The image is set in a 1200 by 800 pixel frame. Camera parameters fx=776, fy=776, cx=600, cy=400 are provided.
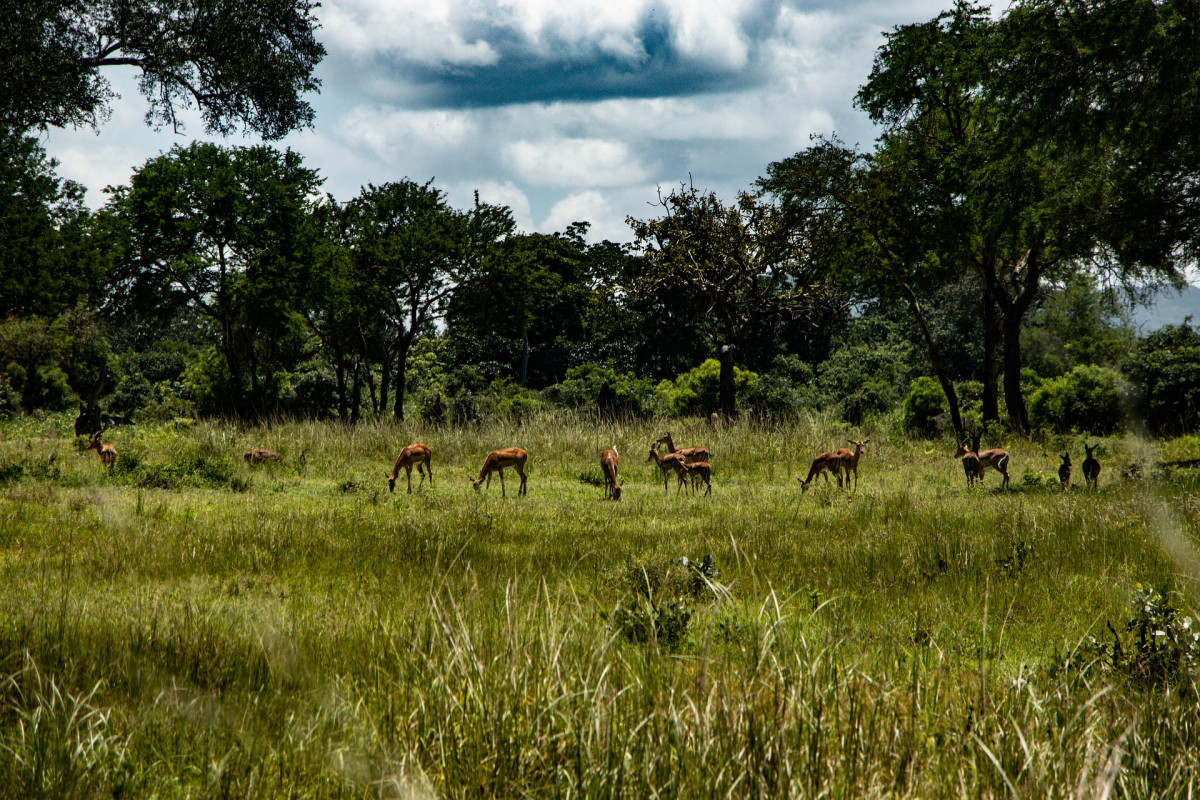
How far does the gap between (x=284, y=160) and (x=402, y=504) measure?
2379 cm

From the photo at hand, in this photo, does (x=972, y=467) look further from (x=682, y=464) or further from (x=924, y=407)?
(x=924, y=407)

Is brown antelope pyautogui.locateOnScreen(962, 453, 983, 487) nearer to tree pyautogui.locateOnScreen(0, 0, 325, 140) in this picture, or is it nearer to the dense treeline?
the dense treeline

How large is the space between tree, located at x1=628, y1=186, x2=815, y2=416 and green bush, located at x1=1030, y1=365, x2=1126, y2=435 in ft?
27.2

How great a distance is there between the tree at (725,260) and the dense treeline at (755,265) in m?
0.10

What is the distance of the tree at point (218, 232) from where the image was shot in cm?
2734

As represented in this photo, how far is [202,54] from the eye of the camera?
538 inches

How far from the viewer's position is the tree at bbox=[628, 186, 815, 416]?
1043 inches

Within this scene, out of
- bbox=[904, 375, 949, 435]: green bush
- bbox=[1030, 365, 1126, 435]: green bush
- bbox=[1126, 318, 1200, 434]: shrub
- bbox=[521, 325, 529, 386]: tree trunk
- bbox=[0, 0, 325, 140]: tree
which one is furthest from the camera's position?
bbox=[521, 325, 529, 386]: tree trunk

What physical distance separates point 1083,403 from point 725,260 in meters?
11.9

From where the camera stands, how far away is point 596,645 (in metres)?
3.96

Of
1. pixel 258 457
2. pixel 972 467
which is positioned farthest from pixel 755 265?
pixel 258 457

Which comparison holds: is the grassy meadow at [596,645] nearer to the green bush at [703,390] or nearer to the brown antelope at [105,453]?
the brown antelope at [105,453]

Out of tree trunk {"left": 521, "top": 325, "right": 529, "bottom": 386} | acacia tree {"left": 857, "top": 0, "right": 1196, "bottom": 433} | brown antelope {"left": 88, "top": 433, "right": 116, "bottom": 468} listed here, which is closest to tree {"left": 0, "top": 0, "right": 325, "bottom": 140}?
brown antelope {"left": 88, "top": 433, "right": 116, "bottom": 468}

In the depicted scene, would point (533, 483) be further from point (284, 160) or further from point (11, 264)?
point (11, 264)
